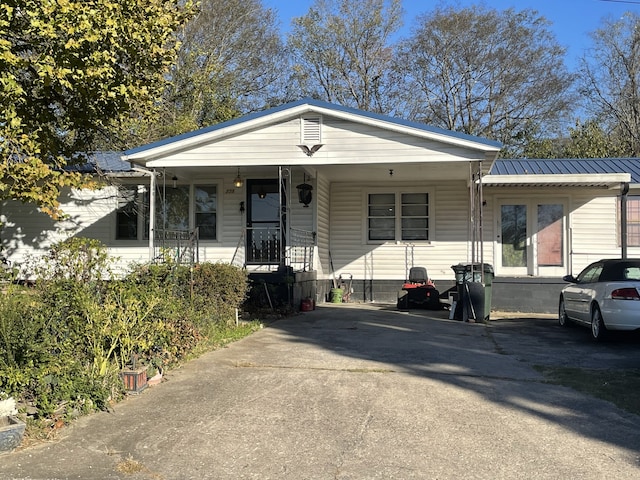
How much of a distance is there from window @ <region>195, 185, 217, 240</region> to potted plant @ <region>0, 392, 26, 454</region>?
1104 cm

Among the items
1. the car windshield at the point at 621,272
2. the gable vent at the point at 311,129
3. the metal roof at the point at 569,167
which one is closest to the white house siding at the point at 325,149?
the gable vent at the point at 311,129

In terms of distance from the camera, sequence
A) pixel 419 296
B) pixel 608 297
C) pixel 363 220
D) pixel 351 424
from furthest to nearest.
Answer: pixel 363 220, pixel 419 296, pixel 608 297, pixel 351 424

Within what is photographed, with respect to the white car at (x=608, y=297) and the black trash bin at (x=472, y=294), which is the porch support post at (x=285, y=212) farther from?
the white car at (x=608, y=297)

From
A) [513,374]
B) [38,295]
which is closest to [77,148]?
[38,295]

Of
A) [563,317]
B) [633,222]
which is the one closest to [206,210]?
[563,317]

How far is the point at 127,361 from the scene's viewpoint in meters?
5.99

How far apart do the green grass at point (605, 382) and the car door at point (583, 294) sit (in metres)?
2.81

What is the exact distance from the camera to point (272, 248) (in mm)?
14938

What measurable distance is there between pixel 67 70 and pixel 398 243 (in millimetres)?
10086

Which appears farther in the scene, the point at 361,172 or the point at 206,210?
the point at 206,210

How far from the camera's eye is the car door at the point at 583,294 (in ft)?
32.4

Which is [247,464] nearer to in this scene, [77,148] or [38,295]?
[38,295]

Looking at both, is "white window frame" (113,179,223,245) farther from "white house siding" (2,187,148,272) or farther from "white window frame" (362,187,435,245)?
"white window frame" (362,187,435,245)

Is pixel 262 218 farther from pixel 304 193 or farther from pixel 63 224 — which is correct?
pixel 63 224
